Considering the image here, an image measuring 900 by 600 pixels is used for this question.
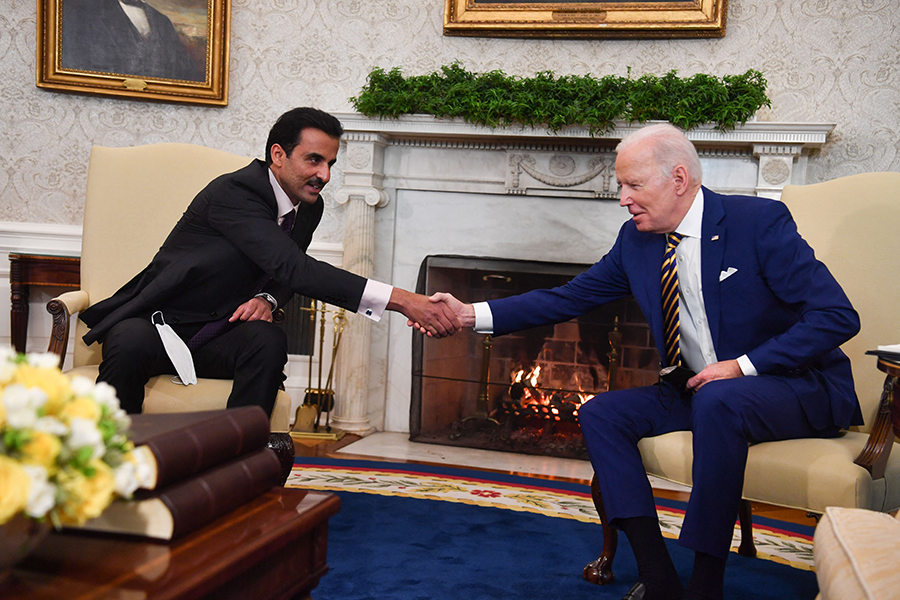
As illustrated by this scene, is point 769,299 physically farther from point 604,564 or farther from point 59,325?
point 59,325

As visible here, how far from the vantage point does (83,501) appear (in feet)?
2.34

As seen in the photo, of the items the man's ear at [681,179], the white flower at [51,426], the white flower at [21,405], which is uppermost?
the man's ear at [681,179]

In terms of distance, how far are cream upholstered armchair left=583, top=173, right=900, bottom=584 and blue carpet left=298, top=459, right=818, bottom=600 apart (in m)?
0.15

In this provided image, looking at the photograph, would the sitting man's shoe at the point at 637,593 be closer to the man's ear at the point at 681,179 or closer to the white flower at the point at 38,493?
the man's ear at the point at 681,179

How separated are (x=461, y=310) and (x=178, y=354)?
2.98 ft

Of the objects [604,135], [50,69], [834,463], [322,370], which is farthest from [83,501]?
[50,69]

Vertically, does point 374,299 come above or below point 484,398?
above

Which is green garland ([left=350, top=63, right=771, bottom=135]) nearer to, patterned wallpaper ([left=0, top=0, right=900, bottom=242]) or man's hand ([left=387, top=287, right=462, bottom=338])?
patterned wallpaper ([left=0, top=0, right=900, bottom=242])

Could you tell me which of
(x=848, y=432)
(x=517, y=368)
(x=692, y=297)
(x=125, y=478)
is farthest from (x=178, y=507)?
(x=517, y=368)

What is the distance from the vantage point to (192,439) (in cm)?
96

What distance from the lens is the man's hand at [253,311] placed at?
2377mm

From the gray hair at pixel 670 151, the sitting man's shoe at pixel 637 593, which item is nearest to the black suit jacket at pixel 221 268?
the gray hair at pixel 670 151

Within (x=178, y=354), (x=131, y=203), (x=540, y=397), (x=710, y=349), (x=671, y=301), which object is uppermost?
(x=131, y=203)

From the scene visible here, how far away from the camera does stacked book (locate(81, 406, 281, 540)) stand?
0.90 m
